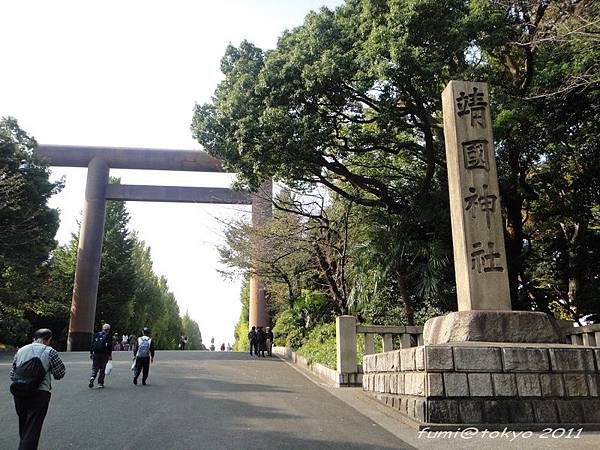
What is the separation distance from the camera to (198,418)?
20.5 ft

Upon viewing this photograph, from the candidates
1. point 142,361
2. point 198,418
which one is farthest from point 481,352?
point 142,361

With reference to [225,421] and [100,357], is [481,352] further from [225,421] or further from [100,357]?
[100,357]

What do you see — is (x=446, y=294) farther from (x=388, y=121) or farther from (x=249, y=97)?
(x=249, y=97)

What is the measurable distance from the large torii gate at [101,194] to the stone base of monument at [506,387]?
19.1 m

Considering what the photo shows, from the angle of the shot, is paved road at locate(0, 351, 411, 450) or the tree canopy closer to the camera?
paved road at locate(0, 351, 411, 450)

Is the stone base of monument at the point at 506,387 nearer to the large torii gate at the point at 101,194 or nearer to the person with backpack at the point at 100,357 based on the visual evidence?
the person with backpack at the point at 100,357

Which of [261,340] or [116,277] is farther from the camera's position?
[116,277]

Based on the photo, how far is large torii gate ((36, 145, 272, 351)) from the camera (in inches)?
952

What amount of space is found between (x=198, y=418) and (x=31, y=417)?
7.24 ft

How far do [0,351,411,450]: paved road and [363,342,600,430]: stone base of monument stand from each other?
0.75 m

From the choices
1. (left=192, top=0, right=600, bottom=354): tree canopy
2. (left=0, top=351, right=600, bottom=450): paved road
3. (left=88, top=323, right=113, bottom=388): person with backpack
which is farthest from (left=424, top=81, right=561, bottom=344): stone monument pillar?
(left=88, top=323, right=113, bottom=388): person with backpack

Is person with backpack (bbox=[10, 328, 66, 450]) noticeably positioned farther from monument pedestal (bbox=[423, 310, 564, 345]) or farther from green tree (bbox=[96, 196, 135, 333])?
green tree (bbox=[96, 196, 135, 333])

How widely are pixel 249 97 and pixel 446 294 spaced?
Result: 23.3 feet

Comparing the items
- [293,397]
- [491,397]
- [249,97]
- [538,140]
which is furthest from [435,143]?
[491,397]
